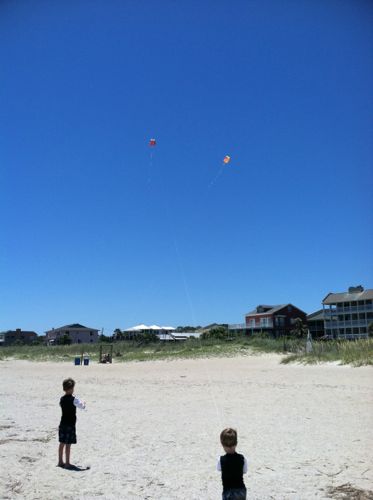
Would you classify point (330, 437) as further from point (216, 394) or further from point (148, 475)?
point (216, 394)

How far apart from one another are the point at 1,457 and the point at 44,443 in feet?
3.47

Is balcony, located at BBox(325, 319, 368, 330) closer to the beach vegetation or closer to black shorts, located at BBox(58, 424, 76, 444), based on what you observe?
the beach vegetation

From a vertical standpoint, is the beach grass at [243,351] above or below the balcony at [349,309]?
below

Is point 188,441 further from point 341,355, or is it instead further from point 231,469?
point 341,355

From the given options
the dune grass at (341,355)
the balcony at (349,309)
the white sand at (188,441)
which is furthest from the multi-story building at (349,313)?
the white sand at (188,441)

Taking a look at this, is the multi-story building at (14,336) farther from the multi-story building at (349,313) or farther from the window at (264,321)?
the multi-story building at (349,313)

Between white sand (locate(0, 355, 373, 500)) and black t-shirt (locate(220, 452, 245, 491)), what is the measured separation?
4.10 feet

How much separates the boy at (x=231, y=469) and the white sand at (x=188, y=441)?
48.7 inches

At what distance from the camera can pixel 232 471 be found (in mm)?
3793

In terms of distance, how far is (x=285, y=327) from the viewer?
2511 inches

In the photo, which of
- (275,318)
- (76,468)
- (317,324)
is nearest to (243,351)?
(76,468)

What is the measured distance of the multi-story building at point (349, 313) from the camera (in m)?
52.3

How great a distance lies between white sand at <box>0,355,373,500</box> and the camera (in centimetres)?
516

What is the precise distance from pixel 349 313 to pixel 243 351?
27.2 meters
